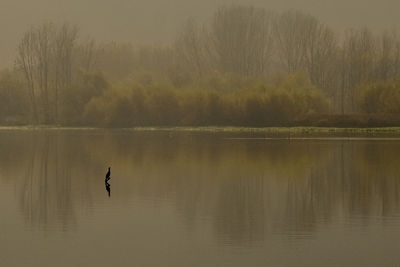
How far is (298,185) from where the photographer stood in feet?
74.5

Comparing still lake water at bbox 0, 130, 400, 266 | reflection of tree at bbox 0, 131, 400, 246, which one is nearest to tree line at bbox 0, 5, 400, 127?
reflection of tree at bbox 0, 131, 400, 246

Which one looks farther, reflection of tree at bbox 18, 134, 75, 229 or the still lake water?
reflection of tree at bbox 18, 134, 75, 229

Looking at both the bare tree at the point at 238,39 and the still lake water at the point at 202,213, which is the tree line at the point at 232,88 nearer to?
the bare tree at the point at 238,39

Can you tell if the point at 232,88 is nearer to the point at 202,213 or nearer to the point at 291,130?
the point at 291,130

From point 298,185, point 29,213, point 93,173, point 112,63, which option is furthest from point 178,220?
point 112,63

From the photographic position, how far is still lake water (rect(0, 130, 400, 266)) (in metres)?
12.9

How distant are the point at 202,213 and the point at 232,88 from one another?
7102cm

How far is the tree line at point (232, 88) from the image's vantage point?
74500mm

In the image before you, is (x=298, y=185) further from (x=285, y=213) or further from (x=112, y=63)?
(x=112, y=63)

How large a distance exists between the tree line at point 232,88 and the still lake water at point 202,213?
43417 millimetres

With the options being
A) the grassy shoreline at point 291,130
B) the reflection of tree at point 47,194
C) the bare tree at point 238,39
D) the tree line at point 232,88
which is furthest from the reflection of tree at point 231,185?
the bare tree at point 238,39

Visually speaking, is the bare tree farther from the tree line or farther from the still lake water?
the still lake water

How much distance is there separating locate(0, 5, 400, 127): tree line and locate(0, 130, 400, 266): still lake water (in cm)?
4342

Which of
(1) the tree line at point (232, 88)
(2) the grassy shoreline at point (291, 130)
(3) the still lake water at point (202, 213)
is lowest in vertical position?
(3) the still lake water at point (202, 213)
